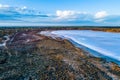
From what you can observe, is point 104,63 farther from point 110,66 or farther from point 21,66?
point 21,66

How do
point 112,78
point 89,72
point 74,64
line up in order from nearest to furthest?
point 112,78 < point 89,72 < point 74,64

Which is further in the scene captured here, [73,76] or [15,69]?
[15,69]

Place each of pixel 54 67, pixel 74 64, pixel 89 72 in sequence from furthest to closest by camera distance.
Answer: pixel 74 64 < pixel 54 67 < pixel 89 72

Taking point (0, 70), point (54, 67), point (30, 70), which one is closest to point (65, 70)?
point (54, 67)

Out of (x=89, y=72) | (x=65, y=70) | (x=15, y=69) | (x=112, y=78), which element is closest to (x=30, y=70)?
(x=15, y=69)

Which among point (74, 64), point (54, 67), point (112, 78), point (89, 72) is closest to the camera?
point (112, 78)

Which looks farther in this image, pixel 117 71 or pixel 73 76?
pixel 117 71

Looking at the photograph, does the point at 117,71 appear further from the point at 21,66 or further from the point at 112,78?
the point at 21,66

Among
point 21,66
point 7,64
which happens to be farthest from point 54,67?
point 7,64
